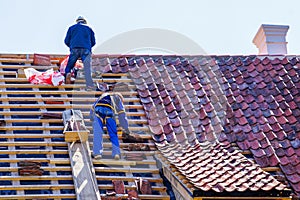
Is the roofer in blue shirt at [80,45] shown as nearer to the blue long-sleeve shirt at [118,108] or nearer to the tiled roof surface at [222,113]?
the tiled roof surface at [222,113]

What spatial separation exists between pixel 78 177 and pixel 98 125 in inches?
41.7

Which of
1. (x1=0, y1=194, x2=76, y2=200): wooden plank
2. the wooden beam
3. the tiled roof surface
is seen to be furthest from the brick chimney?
(x1=0, y1=194, x2=76, y2=200): wooden plank

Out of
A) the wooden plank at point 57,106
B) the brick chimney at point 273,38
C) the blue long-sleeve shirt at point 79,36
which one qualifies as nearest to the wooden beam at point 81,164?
the wooden plank at point 57,106

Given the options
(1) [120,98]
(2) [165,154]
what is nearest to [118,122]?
(1) [120,98]

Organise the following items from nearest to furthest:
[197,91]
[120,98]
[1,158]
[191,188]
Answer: [191,188]
[1,158]
[120,98]
[197,91]

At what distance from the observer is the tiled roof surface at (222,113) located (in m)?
9.87

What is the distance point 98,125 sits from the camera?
10500 millimetres

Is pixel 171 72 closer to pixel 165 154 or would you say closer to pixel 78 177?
pixel 165 154

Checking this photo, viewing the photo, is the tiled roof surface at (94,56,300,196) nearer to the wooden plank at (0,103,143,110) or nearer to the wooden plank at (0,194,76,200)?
the wooden plank at (0,103,143,110)

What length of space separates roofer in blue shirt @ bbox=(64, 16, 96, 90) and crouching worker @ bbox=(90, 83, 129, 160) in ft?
3.88

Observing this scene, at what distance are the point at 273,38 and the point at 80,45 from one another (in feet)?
14.8

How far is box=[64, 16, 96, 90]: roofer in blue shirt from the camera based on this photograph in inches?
475

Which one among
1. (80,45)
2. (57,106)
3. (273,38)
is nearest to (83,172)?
(57,106)

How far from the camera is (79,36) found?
1222 centimetres
